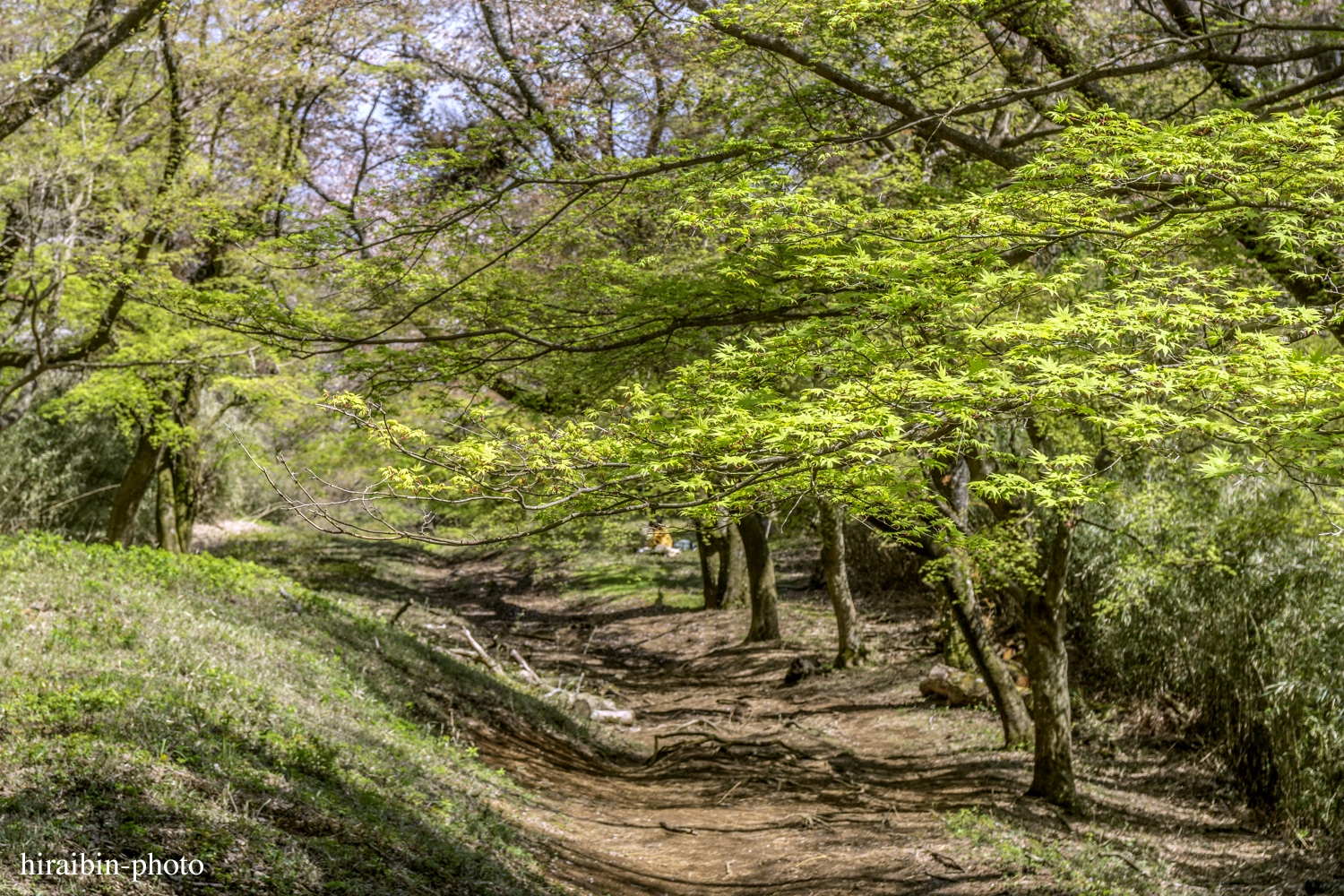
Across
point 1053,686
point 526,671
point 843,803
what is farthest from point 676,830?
point 526,671

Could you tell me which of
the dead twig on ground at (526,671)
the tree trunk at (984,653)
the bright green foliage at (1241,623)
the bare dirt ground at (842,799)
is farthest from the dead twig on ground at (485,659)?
the bright green foliage at (1241,623)

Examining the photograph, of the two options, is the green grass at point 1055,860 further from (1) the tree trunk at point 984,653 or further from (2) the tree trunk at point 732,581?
(2) the tree trunk at point 732,581

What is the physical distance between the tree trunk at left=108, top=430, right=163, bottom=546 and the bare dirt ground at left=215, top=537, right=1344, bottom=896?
4.55 m

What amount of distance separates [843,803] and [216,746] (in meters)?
5.90

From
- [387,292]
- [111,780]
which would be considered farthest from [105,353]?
[111,780]

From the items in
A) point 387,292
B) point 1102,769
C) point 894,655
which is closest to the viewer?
point 387,292

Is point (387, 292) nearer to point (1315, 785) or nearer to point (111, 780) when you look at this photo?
point (111, 780)

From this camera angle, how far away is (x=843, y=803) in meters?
8.95

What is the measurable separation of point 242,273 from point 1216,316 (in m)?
13.3

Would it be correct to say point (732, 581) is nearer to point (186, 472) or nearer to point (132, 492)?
point (186, 472)

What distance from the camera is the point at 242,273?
13727mm

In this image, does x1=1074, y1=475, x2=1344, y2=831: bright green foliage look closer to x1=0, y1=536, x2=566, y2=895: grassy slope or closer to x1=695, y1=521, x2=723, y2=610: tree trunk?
x1=0, y1=536, x2=566, y2=895: grassy slope

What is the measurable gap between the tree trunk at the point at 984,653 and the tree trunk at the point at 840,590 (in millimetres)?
3736

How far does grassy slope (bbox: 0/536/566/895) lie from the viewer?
4426 mm
